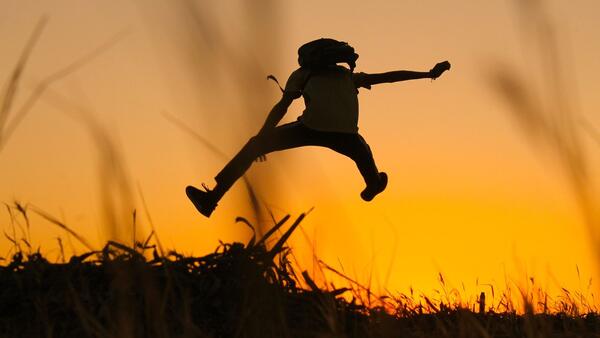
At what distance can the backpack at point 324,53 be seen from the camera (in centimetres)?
550

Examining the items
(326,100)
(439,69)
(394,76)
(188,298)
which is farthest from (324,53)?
(188,298)

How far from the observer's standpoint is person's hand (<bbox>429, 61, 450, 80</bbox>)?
5.76 metres

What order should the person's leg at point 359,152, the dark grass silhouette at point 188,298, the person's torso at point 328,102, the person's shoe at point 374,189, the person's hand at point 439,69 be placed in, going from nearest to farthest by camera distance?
1. the dark grass silhouette at point 188,298
2. the person's torso at point 328,102
3. the person's leg at point 359,152
4. the person's hand at point 439,69
5. the person's shoe at point 374,189

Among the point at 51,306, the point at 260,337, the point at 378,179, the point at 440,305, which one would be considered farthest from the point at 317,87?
the point at 260,337

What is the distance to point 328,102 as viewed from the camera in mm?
5488

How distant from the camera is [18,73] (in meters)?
1.62

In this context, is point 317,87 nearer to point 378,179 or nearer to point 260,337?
point 378,179

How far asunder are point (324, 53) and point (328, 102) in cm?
33

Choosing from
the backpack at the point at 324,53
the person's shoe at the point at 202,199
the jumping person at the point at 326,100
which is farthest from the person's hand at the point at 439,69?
the person's shoe at the point at 202,199

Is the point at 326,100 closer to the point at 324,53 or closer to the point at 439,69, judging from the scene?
the point at 324,53

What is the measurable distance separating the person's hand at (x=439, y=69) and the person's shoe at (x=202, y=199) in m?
1.79

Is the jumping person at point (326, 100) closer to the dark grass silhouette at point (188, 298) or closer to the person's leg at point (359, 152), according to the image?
the person's leg at point (359, 152)

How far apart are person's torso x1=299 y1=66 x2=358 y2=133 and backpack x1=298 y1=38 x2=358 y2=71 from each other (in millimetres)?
77

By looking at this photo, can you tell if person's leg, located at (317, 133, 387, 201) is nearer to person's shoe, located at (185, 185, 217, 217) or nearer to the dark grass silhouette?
person's shoe, located at (185, 185, 217, 217)
